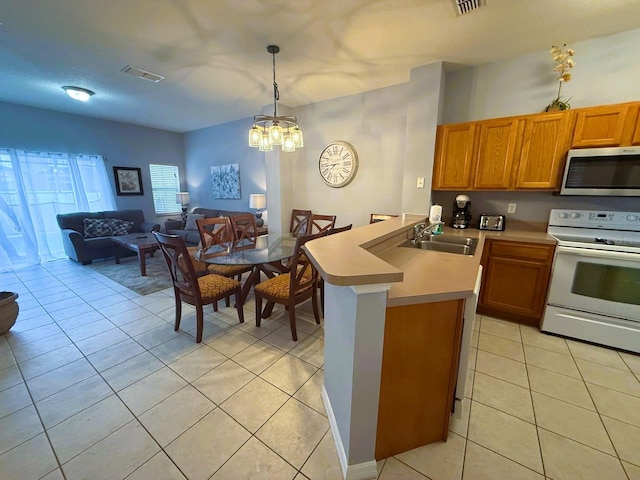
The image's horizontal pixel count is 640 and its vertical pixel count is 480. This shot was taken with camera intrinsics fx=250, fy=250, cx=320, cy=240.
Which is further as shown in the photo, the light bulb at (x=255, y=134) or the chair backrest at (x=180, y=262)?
the light bulb at (x=255, y=134)

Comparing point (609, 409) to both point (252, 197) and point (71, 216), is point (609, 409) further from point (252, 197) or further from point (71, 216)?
point (71, 216)

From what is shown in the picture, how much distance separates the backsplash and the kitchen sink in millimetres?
772

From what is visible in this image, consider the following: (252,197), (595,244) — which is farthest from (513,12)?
(252,197)

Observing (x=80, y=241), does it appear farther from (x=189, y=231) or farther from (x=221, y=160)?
(x=221, y=160)

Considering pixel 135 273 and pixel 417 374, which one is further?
pixel 135 273

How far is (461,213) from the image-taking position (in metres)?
2.88

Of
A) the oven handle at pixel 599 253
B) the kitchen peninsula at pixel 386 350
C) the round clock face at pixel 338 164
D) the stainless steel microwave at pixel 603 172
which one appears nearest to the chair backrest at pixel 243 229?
the round clock face at pixel 338 164

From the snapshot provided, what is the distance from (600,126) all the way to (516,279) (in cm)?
145

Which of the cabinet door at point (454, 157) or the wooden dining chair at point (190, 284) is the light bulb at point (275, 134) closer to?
the wooden dining chair at point (190, 284)

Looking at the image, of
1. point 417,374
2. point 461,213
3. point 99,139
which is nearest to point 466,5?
point 461,213

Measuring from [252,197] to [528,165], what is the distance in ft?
12.8

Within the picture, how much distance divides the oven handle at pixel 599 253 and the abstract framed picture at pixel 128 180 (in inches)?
281

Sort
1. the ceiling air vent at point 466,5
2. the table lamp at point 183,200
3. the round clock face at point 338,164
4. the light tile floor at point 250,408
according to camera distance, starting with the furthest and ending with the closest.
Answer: the table lamp at point 183,200 → the round clock face at point 338,164 → the ceiling air vent at point 466,5 → the light tile floor at point 250,408

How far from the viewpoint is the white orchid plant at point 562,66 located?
2230 mm
